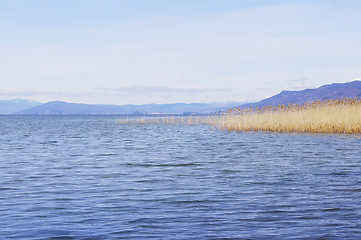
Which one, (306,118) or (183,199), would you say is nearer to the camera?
(183,199)

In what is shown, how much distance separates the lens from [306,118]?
107 feet

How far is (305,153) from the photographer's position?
19672 mm

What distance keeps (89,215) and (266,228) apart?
11.0ft

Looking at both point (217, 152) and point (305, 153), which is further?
point (217, 152)

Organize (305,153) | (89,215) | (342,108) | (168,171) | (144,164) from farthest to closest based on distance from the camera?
(342,108)
(305,153)
(144,164)
(168,171)
(89,215)

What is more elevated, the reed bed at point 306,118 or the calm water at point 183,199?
the reed bed at point 306,118

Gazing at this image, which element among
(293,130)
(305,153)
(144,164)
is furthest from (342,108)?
(144,164)

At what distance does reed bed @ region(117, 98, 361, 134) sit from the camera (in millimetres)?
29859

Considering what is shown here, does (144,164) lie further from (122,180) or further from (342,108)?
(342,108)

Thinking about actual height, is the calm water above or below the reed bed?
below

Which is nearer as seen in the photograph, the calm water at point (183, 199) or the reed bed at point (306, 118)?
the calm water at point (183, 199)

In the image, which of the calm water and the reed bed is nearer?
the calm water

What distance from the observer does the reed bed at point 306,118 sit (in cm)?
2986

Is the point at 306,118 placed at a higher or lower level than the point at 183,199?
higher
